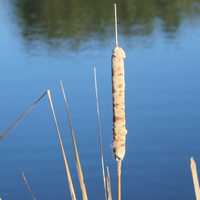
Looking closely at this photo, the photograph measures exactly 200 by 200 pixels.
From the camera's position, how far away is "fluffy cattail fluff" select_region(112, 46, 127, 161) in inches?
26.7

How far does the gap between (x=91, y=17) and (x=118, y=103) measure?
11.4 meters

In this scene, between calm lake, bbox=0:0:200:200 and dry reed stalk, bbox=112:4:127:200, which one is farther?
calm lake, bbox=0:0:200:200

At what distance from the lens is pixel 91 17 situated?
472 inches

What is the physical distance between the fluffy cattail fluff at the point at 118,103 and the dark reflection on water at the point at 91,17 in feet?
30.2

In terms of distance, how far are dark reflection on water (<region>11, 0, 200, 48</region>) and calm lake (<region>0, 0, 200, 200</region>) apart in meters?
0.04

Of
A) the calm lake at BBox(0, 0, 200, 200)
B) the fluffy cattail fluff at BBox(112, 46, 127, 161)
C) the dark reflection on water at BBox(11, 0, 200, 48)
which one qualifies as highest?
the fluffy cattail fluff at BBox(112, 46, 127, 161)

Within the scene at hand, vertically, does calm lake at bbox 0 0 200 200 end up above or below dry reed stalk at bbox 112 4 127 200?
below

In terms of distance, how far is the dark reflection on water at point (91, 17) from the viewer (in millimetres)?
10547

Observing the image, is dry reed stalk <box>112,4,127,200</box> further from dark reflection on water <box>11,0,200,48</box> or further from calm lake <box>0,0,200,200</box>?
dark reflection on water <box>11,0,200,48</box>

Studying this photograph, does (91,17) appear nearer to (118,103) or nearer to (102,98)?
(102,98)

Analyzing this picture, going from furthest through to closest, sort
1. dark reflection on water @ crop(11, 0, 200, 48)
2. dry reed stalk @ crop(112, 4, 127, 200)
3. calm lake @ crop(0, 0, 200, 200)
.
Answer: dark reflection on water @ crop(11, 0, 200, 48)
calm lake @ crop(0, 0, 200, 200)
dry reed stalk @ crop(112, 4, 127, 200)

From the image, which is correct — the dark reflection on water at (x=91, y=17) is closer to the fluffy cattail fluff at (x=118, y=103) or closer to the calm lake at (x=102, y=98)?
the calm lake at (x=102, y=98)

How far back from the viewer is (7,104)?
281 inches

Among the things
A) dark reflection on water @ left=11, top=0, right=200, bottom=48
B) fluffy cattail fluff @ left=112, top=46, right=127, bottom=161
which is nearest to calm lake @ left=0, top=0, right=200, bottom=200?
dark reflection on water @ left=11, top=0, right=200, bottom=48
